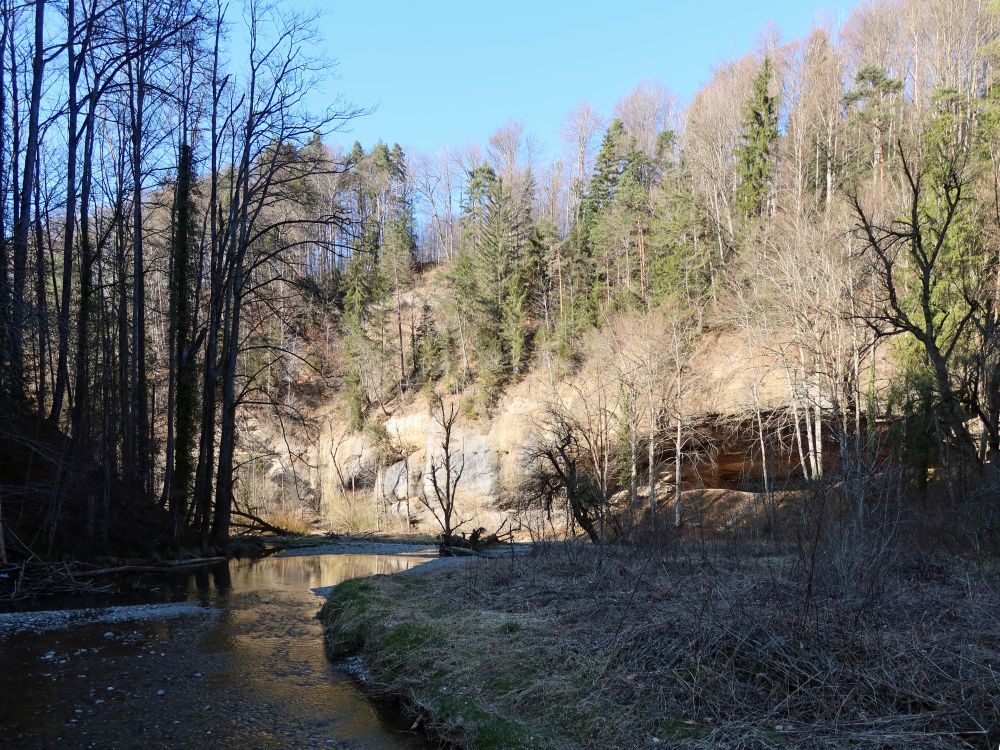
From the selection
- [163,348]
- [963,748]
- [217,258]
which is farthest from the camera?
[163,348]

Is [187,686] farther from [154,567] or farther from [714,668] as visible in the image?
[154,567]

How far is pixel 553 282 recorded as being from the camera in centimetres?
4753

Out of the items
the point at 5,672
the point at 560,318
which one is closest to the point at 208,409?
the point at 5,672

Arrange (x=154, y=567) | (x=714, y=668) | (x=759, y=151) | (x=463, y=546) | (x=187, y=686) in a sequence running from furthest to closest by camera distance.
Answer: (x=759, y=151) < (x=463, y=546) < (x=154, y=567) < (x=187, y=686) < (x=714, y=668)

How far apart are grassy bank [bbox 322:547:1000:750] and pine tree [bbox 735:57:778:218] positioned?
35.8 metres

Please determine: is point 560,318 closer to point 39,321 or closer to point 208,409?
point 208,409

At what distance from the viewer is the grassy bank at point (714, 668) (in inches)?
173

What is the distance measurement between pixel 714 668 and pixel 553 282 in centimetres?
4334

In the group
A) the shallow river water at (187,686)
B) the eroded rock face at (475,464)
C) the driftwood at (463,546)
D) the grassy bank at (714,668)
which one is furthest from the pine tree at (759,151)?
the shallow river water at (187,686)

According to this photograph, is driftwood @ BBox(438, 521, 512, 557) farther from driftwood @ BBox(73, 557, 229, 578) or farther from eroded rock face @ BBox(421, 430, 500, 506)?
eroded rock face @ BBox(421, 430, 500, 506)

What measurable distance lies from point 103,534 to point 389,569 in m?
6.77

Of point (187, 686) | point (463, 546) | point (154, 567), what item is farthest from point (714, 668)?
point (463, 546)

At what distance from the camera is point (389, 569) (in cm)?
1759

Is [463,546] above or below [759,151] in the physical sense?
below
